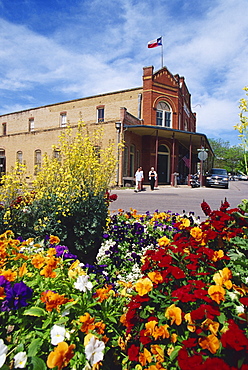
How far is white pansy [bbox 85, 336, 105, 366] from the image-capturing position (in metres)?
1.27

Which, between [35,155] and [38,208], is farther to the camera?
[35,155]

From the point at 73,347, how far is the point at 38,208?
8.90 ft

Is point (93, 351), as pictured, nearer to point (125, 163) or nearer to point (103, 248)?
point (103, 248)

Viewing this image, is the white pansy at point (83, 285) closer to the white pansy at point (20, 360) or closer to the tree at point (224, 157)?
the white pansy at point (20, 360)

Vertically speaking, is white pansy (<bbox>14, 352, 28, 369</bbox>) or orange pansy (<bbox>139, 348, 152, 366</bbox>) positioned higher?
white pansy (<bbox>14, 352, 28, 369</bbox>)

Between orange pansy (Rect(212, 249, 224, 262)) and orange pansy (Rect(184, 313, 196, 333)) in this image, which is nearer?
orange pansy (Rect(184, 313, 196, 333))

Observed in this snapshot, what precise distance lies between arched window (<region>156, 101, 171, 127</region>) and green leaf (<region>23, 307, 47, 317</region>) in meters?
26.2

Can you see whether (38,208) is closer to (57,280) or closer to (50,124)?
(57,280)

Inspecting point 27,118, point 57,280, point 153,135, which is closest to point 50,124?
point 27,118

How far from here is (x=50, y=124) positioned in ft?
107

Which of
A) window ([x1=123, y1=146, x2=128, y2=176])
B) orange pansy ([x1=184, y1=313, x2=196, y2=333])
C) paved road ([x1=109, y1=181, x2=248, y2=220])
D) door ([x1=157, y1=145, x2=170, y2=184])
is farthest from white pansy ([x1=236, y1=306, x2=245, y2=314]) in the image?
door ([x1=157, y1=145, x2=170, y2=184])

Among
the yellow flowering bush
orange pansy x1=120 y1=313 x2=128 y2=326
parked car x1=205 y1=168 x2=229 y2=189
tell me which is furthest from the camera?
parked car x1=205 y1=168 x2=229 y2=189

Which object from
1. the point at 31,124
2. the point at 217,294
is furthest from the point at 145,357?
the point at 31,124

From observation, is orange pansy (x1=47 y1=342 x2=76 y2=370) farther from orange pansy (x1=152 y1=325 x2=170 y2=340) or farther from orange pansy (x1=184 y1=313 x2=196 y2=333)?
orange pansy (x1=184 y1=313 x2=196 y2=333)
